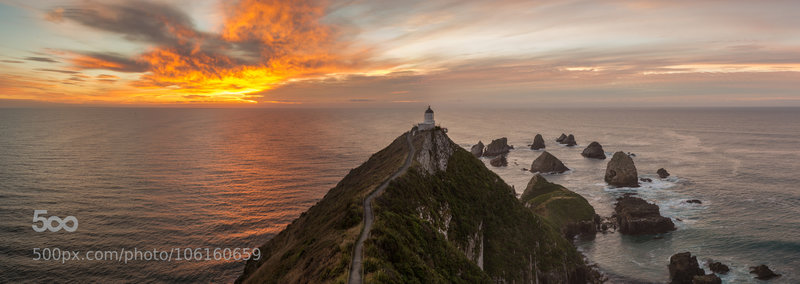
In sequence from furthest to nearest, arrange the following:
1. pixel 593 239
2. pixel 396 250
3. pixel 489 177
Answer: pixel 593 239
pixel 489 177
pixel 396 250

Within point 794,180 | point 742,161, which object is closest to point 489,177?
point 794,180

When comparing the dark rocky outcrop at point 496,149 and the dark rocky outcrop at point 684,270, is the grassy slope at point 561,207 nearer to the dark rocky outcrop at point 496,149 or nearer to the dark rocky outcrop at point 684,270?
the dark rocky outcrop at point 684,270

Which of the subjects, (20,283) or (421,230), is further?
(20,283)

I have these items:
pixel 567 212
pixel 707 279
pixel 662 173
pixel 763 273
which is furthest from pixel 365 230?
pixel 662 173

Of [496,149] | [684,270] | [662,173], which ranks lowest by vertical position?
[684,270]

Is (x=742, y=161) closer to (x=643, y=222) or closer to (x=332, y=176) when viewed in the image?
(x=643, y=222)

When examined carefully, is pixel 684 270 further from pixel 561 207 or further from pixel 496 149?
pixel 496 149
